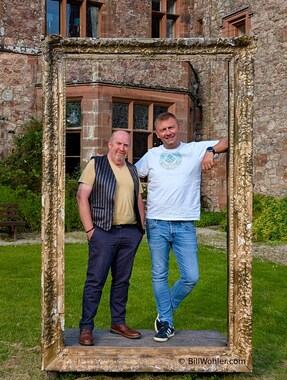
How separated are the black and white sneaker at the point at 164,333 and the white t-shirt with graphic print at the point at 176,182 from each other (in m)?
0.76

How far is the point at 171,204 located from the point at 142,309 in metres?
2.00

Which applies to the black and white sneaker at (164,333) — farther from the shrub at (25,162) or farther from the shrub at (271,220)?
the shrub at (25,162)

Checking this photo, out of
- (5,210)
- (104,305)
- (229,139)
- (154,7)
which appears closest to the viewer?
(229,139)

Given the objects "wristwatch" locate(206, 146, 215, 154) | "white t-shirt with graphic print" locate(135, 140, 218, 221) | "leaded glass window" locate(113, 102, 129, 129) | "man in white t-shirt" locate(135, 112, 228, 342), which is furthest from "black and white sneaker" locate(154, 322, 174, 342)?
"leaded glass window" locate(113, 102, 129, 129)

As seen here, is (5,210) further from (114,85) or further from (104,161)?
(104,161)

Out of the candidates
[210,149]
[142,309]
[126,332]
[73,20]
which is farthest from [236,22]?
[126,332]

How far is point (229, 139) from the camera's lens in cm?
375

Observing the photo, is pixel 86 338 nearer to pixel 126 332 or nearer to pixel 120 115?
pixel 126 332

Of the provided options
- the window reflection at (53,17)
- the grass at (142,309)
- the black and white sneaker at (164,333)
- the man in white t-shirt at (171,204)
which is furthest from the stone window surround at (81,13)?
the black and white sneaker at (164,333)

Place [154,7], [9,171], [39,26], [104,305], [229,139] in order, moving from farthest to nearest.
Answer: [154,7], [39,26], [9,171], [104,305], [229,139]

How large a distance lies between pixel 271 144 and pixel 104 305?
837 centimetres

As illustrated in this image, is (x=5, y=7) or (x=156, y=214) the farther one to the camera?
(x=5, y=7)

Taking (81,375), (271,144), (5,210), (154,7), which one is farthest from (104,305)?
(154,7)

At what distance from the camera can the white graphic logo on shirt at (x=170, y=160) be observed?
396 centimetres
